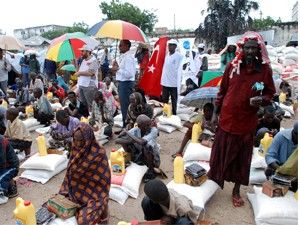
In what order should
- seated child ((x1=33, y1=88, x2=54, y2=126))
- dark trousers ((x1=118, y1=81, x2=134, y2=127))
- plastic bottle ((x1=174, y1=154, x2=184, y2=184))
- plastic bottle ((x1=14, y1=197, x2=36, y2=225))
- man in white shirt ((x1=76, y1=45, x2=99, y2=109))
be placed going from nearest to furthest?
1. plastic bottle ((x1=14, y1=197, x2=36, y2=225))
2. plastic bottle ((x1=174, y1=154, x2=184, y2=184))
3. dark trousers ((x1=118, y1=81, x2=134, y2=127))
4. man in white shirt ((x1=76, y1=45, x2=99, y2=109))
5. seated child ((x1=33, y1=88, x2=54, y2=126))

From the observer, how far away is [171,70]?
6.05m

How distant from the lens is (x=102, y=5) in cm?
2839

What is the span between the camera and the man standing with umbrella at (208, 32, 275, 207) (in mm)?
2994

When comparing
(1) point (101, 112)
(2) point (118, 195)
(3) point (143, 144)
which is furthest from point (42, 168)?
(1) point (101, 112)

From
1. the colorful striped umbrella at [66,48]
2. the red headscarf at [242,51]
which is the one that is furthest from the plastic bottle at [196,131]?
the colorful striped umbrella at [66,48]

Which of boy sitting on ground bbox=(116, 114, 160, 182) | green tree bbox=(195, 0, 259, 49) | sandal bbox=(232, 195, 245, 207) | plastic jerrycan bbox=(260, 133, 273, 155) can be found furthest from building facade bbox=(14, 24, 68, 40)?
sandal bbox=(232, 195, 245, 207)

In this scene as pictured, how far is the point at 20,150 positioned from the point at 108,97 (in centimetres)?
161

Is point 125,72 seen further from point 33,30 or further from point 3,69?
point 33,30

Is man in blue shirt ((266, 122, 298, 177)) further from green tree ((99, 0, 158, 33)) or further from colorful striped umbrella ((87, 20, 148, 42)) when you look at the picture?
green tree ((99, 0, 158, 33))

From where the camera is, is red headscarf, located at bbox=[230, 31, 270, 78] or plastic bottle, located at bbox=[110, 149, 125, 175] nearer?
red headscarf, located at bbox=[230, 31, 270, 78]

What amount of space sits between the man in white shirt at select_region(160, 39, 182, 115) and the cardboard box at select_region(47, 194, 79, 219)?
345 centimetres

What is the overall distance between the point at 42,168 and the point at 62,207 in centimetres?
132

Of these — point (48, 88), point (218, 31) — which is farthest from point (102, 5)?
point (48, 88)

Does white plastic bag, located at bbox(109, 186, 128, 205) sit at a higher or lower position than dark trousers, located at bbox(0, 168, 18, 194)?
lower
